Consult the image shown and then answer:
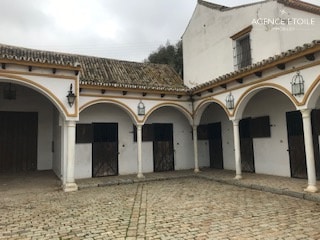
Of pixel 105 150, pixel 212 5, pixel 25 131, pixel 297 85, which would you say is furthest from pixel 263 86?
pixel 25 131

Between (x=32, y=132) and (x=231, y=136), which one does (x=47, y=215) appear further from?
(x=231, y=136)

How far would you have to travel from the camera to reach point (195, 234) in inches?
170

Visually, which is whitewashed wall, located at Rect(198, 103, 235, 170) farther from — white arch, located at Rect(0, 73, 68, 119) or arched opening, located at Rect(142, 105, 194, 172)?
white arch, located at Rect(0, 73, 68, 119)

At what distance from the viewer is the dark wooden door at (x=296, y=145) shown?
8.99m

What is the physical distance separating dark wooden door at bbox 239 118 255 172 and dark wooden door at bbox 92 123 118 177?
5.74 m

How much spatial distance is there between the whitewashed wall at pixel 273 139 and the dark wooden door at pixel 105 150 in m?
6.19

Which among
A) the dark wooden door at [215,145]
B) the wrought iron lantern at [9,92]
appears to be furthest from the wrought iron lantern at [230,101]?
the wrought iron lantern at [9,92]

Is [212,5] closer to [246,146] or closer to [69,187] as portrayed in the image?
[246,146]

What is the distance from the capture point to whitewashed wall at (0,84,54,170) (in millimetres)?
12367

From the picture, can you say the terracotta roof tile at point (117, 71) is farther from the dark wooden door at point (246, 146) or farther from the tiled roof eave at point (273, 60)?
the dark wooden door at point (246, 146)

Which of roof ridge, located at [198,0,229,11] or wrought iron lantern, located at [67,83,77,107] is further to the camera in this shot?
roof ridge, located at [198,0,229,11]

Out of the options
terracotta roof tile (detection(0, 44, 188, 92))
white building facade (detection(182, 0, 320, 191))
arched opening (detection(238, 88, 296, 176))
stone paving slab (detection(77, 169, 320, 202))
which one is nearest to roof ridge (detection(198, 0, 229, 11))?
white building facade (detection(182, 0, 320, 191))

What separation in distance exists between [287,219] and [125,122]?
8.32 meters

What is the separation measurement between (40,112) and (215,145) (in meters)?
9.11
